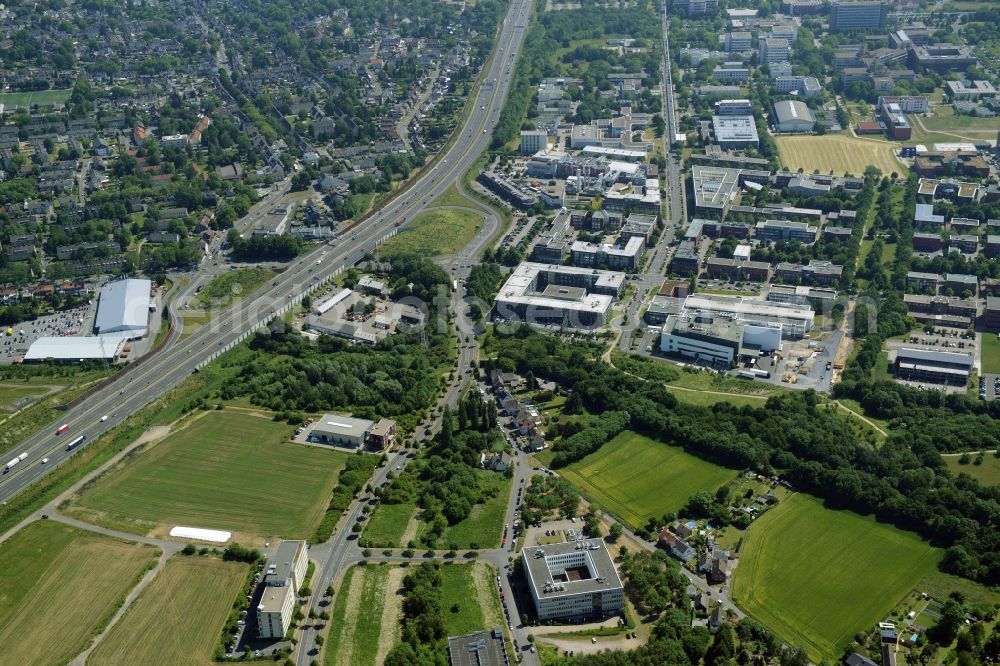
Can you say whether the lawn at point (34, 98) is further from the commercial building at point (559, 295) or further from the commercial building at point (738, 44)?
the commercial building at point (738, 44)

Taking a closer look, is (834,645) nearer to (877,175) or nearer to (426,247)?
(426,247)

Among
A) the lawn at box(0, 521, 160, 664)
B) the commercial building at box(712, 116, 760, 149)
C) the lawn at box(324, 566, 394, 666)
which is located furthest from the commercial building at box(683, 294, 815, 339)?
the lawn at box(0, 521, 160, 664)

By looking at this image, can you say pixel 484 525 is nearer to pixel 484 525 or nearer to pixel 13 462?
pixel 484 525

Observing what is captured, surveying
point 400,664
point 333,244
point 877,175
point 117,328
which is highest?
point 877,175

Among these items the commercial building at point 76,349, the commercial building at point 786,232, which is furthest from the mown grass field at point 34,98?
the commercial building at point 786,232

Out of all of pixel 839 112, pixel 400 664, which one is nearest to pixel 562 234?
pixel 839 112

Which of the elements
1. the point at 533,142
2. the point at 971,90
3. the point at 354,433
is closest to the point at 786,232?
the point at 533,142

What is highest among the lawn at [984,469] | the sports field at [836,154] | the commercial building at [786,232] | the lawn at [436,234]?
the sports field at [836,154]
